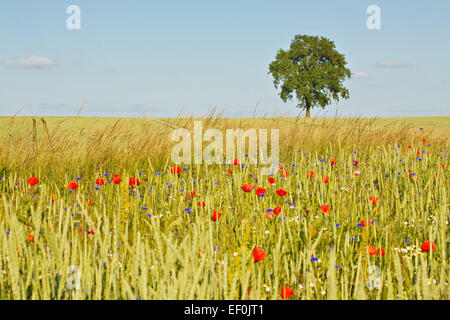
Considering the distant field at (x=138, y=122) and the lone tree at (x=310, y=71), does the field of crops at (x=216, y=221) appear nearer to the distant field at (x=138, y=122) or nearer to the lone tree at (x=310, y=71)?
the distant field at (x=138, y=122)

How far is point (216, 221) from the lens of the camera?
8.41 ft

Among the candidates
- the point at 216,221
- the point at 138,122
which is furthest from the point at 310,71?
the point at 216,221

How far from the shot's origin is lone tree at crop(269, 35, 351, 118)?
133ft

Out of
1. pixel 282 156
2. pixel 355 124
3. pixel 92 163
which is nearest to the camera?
pixel 92 163

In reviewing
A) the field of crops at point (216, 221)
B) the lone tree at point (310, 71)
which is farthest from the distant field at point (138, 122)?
the lone tree at point (310, 71)

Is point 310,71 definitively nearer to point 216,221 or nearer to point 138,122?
point 138,122

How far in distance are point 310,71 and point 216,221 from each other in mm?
41080

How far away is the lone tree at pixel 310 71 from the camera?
133 ft

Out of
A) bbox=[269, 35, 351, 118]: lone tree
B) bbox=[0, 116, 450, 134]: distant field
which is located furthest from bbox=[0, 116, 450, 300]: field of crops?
bbox=[269, 35, 351, 118]: lone tree
